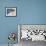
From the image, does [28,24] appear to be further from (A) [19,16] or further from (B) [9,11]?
(B) [9,11]

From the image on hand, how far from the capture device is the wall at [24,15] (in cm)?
434

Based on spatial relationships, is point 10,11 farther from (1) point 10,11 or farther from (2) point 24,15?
(2) point 24,15

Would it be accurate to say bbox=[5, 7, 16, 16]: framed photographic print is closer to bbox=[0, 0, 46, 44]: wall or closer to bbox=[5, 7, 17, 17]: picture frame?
bbox=[5, 7, 17, 17]: picture frame

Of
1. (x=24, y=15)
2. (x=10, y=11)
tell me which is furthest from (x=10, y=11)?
(x=24, y=15)

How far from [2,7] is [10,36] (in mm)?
1028

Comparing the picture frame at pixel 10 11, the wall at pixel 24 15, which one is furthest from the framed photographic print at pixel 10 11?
the wall at pixel 24 15

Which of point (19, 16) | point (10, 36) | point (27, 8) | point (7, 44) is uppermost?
point (27, 8)

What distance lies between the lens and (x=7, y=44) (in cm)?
421

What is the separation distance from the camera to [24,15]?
4.37m

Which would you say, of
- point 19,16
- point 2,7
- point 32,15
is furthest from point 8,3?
point 32,15

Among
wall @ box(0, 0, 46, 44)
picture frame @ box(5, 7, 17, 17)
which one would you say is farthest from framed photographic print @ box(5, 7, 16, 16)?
wall @ box(0, 0, 46, 44)

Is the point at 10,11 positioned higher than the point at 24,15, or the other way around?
the point at 10,11

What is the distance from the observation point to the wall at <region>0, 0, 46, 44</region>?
434 centimetres

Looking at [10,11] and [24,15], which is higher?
[10,11]
